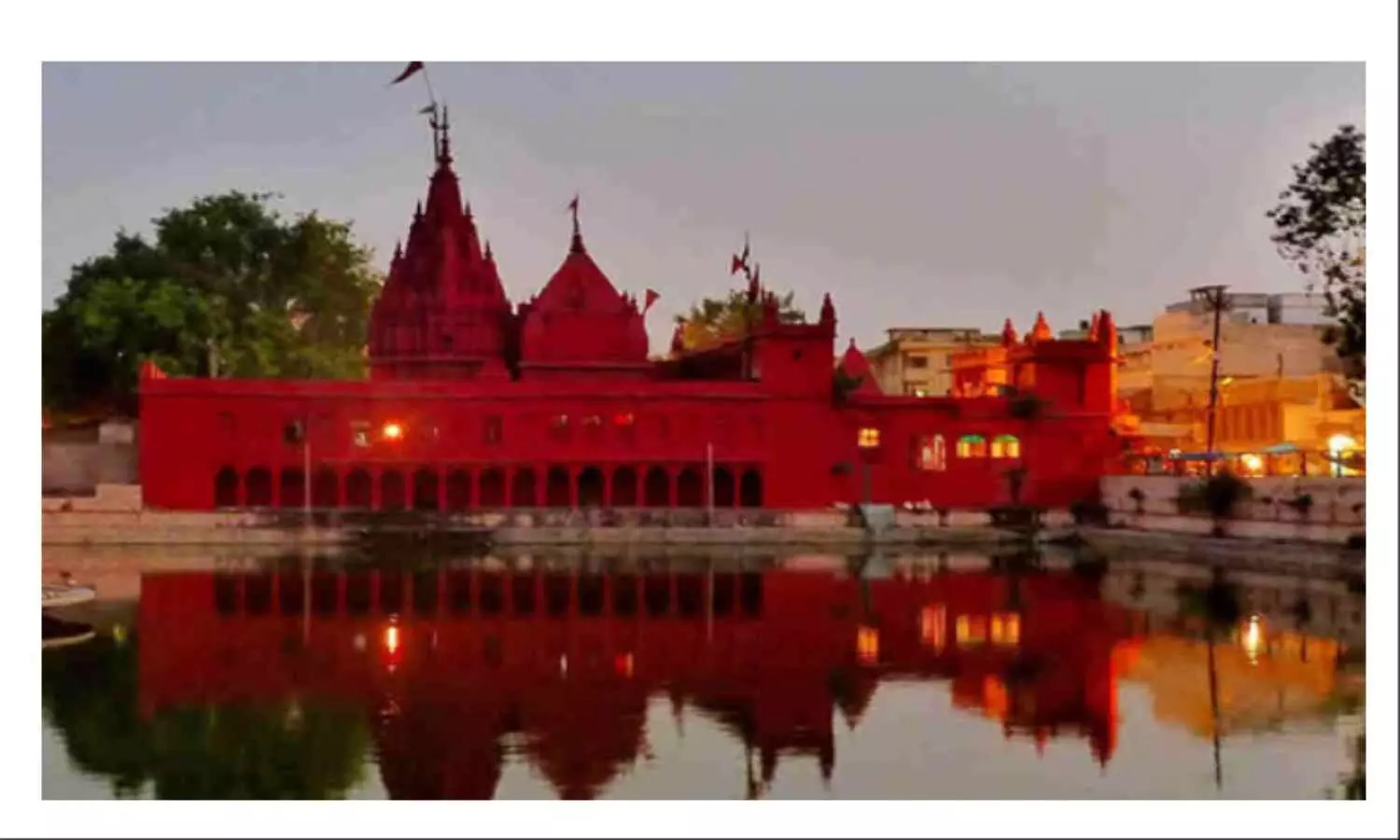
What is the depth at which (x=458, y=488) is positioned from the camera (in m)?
38.4

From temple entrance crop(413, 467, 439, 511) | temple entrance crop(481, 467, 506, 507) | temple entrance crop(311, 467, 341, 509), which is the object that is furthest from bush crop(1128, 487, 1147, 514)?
temple entrance crop(311, 467, 341, 509)

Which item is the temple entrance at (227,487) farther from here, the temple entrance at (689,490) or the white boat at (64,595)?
the white boat at (64,595)

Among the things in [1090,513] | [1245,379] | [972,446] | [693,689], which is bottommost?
[693,689]

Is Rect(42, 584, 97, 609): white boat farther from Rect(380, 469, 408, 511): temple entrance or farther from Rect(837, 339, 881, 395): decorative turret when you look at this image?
Rect(837, 339, 881, 395): decorative turret

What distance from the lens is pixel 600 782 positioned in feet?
47.8

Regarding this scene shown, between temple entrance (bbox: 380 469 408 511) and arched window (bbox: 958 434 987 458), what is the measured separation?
11759 mm

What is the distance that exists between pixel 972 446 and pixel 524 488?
9564 millimetres

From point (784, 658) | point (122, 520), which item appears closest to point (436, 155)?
point (122, 520)

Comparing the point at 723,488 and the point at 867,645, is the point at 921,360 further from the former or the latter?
the point at 867,645

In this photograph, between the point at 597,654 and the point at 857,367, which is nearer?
the point at 597,654

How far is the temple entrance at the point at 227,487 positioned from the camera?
122ft

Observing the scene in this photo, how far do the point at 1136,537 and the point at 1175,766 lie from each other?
20478 millimetres

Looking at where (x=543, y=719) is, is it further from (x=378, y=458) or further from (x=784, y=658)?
(x=378, y=458)

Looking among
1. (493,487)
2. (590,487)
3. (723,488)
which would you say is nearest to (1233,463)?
(723,488)
